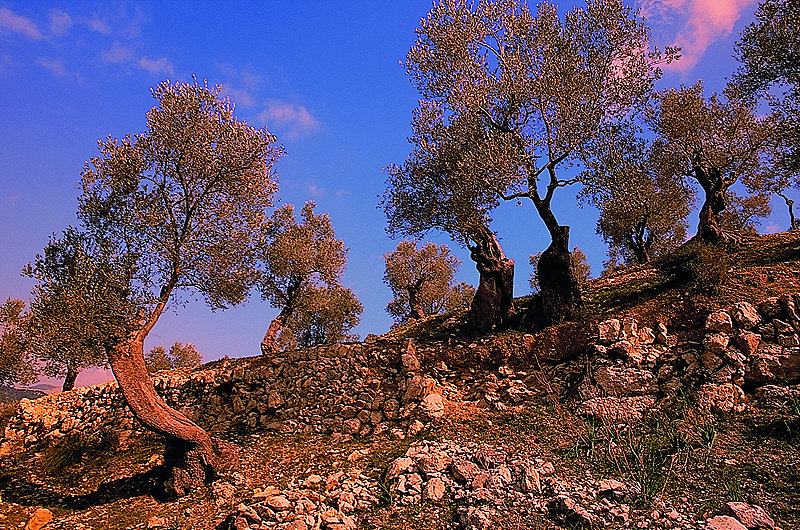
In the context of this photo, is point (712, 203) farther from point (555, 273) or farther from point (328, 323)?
point (328, 323)

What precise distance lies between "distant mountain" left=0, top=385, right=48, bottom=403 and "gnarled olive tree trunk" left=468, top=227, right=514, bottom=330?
78.5 ft

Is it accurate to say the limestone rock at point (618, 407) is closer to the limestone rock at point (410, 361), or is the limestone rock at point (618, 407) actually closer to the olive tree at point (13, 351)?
the limestone rock at point (410, 361)

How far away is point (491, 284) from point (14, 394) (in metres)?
33.0

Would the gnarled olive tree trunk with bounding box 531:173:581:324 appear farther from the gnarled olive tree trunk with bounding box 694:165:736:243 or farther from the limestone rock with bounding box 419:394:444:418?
the gnarled olive tree trunk with bounding box 694:165:736:243

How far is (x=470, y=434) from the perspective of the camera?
1542 cm

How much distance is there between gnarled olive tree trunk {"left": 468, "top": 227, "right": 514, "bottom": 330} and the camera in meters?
23.9

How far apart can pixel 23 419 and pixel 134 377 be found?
12251 mm

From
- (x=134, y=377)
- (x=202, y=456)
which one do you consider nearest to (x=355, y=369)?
(x=202, y=456)

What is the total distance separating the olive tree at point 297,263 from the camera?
32812 millimetres

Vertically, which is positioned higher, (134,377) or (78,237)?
(78,237)

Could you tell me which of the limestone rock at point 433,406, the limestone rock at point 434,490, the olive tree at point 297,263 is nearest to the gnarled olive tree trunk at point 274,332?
the olive tree at point 297,263

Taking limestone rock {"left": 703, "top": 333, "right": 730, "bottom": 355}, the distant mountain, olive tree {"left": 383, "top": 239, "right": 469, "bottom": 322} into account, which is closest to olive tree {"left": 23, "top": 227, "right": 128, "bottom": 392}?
the distant mountain

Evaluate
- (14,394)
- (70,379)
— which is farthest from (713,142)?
(14,394)

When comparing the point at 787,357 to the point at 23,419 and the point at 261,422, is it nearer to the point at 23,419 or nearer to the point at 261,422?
the point at 261,422
